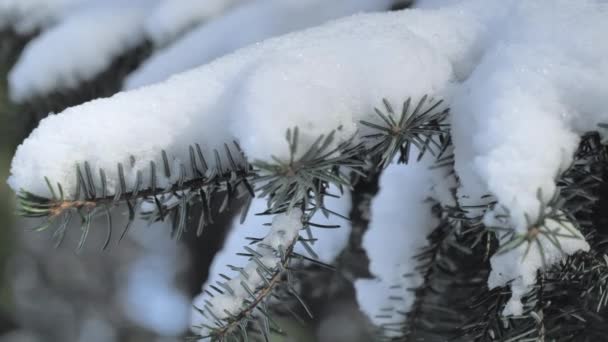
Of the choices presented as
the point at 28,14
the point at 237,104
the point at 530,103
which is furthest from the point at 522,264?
the point at 28,14

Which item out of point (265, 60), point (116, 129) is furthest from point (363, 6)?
point (116, 129)

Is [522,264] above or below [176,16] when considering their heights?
below

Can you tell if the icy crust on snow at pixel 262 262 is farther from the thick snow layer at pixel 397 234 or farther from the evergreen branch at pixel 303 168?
Result: the thick snow layer at pixel 397 234

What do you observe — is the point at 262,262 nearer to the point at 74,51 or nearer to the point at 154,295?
the point at 74,51

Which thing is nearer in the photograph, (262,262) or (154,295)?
(262,262)

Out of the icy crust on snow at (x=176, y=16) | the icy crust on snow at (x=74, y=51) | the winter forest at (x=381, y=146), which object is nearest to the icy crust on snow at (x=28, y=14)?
the icy crust on snow at (x=74, y=51)
